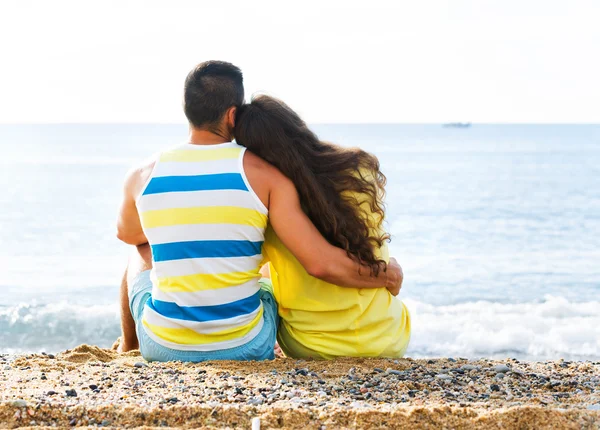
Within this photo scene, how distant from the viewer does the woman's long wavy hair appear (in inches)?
140

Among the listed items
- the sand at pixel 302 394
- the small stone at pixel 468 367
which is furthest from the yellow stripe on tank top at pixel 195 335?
the small stone at pixel 468 367

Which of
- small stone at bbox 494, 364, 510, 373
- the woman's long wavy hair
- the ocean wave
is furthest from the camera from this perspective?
the ocean wave

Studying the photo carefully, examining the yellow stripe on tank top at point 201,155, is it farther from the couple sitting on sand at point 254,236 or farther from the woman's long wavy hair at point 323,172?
the woman's long wavy hair at point 323,172

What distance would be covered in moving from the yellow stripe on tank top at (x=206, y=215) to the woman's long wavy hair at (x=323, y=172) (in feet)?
0.91

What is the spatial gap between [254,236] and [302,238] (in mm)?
227

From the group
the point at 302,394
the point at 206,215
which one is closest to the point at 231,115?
the point at 206,215

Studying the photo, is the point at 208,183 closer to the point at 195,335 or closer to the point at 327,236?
the point at 327,236

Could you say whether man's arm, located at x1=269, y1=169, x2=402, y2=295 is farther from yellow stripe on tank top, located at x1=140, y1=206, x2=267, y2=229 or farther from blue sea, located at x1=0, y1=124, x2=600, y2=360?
blue sea, located at x1=0, y1=124, x2=600, y2=360

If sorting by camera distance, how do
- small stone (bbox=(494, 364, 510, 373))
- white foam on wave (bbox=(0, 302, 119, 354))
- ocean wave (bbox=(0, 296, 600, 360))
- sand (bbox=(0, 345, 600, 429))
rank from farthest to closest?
ocean wave (bbox=(0, 296, 600, 360)) → white foam on wave (bbox=(0, 302, 119, 354)) → small stone (bbox=(494, 364, 510, 373)) → sand (bbox=(0, 345, 600, 429))

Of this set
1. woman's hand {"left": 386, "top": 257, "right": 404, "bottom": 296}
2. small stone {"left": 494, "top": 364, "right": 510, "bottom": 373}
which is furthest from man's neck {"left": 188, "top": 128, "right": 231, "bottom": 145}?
small stone {"left": 494, "top": 364, "right": 510, "bottom": 373}

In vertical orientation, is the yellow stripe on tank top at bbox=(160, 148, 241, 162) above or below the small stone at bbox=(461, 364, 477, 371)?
above

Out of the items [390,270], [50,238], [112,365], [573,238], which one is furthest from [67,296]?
[573,238]

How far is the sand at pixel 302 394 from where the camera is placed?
8.82 feet

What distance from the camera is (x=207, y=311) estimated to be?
356cm
